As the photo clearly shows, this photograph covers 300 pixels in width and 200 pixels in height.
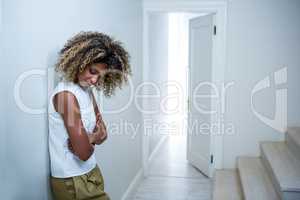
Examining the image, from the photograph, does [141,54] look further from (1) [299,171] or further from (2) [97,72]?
(2) [97,72]

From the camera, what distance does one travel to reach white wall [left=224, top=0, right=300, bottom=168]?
393cm

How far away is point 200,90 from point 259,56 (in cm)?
79

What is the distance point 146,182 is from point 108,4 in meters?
2.20

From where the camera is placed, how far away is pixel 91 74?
1683 mm

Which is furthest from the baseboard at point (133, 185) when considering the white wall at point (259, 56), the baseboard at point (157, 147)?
the white wall at point (259, 56)

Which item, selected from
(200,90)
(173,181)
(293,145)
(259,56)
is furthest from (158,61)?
(293,145)

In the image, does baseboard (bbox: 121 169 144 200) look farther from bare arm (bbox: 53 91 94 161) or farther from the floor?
bare arm (bbox: 53 91 94 161)

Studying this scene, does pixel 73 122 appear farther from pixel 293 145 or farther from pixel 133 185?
pixel 293 145

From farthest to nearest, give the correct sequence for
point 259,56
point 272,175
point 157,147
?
1. point 157,147
2. point 259,56
3. point 272,175

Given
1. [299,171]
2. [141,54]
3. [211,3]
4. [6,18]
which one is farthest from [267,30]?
[6,18]

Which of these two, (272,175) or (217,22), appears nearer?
(272,175)

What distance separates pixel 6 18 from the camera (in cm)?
144

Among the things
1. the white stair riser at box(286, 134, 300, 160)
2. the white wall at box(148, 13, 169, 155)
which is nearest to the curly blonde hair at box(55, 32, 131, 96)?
the white stair riser at box(286, 134, 300, 160)

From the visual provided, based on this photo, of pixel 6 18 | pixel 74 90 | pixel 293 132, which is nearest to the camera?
pixel 6 18
